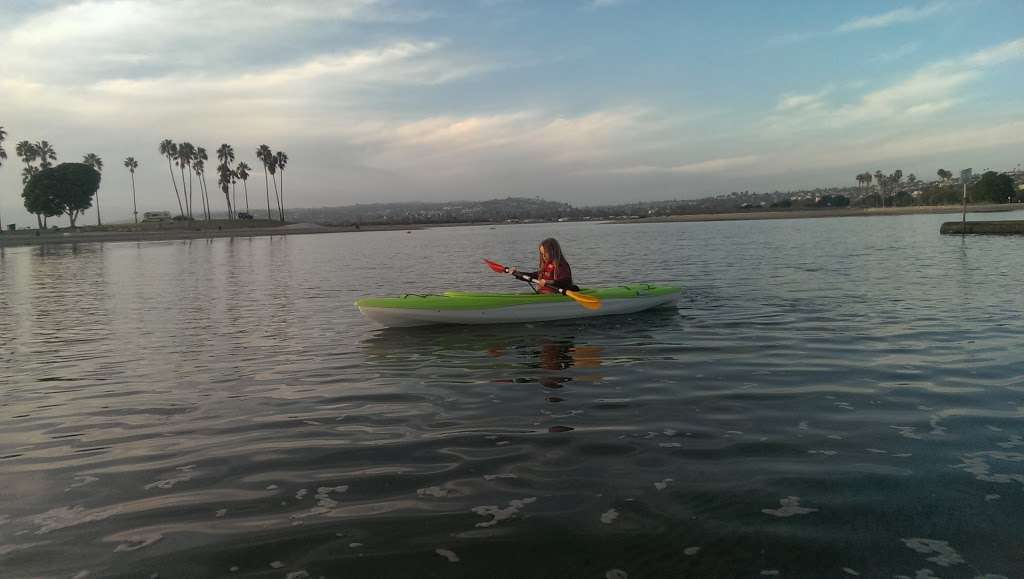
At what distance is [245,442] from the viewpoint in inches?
250

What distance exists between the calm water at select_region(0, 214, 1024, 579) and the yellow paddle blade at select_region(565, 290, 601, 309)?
1.67 ft

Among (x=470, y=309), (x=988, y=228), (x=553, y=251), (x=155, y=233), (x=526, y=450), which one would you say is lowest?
(x=526, y=450)

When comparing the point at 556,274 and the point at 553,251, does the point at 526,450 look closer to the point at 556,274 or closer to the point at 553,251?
the point at 556,274

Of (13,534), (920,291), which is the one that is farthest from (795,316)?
(13,534)

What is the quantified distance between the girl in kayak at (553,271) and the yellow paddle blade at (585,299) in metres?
0.21

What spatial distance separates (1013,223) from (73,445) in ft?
170

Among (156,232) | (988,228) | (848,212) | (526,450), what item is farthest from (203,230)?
(848,212)

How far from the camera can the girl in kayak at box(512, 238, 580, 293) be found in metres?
13.6

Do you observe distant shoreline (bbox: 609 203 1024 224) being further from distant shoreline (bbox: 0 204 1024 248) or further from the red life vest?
the red life vest

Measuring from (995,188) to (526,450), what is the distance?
14845 centimetres

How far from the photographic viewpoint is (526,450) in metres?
5.96

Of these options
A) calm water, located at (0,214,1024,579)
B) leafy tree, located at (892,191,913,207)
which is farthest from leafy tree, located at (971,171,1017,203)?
calm water, located at (0,214,1024,579)

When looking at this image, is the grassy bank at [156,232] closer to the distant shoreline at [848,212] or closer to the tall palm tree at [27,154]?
the tall palm tree at [27,154]

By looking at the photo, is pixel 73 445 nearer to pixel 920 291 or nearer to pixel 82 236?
pixel 920 291
